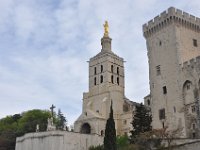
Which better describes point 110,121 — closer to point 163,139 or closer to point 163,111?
point 163,139

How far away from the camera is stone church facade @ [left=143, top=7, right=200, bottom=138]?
44.9m

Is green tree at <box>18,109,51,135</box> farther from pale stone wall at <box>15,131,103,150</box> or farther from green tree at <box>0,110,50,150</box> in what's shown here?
pale stone wall at <box>15,131,103,150</box>

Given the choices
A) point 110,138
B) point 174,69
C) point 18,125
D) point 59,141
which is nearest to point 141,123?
point 110,138

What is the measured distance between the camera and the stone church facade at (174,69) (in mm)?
44938

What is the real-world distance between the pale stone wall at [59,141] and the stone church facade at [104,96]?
8876 millimetres

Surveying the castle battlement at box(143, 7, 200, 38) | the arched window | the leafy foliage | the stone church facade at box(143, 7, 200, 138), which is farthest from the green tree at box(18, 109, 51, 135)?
the arched window

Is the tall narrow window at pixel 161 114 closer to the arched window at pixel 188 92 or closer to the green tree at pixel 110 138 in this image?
the arched window at pixel 188 92

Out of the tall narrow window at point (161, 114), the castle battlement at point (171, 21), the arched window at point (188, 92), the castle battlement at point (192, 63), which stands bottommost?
the tall narrow window at point (161, 114)

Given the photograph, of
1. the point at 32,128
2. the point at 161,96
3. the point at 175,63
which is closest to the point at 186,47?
the point at 175,63

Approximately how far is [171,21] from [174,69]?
6.63 metres

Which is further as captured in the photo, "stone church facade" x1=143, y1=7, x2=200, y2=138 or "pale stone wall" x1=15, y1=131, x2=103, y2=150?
"pale stone wall" x1=15, y1=131, x2=103, y2=150

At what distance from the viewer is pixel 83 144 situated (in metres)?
48.7

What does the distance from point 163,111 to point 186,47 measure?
9011 millimetres

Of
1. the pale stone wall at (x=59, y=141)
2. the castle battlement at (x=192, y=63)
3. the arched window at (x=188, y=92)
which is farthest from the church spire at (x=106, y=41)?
the arched window at (x=188, y=92)
